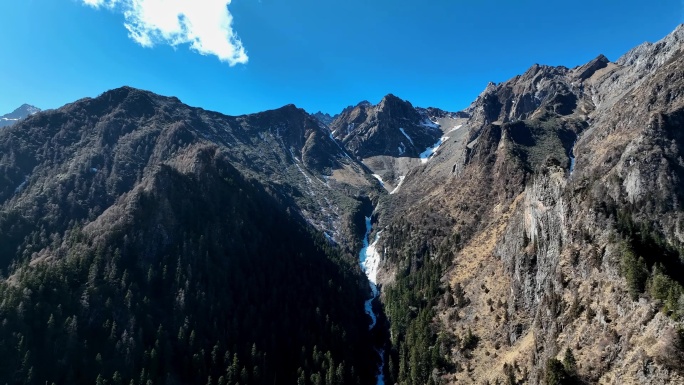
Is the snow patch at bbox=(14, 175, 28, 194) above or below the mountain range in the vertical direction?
above

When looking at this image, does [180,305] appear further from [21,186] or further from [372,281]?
[21,186]

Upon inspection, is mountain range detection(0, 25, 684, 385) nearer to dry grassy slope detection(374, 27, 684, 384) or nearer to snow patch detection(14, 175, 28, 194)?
dry grassy slope detection(374, 27, 684, 384)

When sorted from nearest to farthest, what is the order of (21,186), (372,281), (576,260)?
(576,260) → (21,186) → (372,281)

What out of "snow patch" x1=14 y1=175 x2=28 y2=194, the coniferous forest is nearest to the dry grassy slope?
the coniferous forest

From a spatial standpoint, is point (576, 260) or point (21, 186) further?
point (21, 186)

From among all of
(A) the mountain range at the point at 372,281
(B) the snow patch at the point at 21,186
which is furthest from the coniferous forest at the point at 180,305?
(B) the snow patch at the point at 21,186

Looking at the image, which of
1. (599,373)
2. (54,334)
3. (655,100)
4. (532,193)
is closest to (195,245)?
(54,334)

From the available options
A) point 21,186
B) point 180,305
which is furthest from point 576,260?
point 21,186

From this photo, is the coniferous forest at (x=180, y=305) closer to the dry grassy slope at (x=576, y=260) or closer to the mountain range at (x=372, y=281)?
the mountain range at (x=372, y=281)

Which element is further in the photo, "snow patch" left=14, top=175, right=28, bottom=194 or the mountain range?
"snow patch" left=14, top=175, right=28, bottom=194
